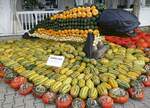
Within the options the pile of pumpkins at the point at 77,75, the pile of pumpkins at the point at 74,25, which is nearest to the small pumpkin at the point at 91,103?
the pile of pumpkins at the point at 77,75

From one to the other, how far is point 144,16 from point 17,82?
9899 millimetres

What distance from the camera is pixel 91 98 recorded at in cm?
489

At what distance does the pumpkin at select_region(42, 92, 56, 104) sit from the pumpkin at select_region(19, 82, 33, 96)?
444 millimetres

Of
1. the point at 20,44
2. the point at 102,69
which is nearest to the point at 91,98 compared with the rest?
the point at 102,69

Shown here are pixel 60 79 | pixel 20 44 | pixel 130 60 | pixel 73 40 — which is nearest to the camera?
pixel 60 79

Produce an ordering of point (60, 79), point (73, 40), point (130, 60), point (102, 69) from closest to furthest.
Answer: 1. point (60, 79)
2. point (102, 69)
3. point (130, 60)
4. point (73, 40)

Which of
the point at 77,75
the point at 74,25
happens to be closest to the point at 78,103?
the point at 77,75

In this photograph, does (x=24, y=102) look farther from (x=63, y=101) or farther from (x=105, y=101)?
(x=105, y=101)

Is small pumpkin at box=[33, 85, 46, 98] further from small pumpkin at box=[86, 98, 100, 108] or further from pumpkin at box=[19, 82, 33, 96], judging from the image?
small pumpkin at box=[86, 98, 100, 108]

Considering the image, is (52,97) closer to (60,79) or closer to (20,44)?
(60,79)

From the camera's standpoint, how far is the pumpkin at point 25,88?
17.4ft

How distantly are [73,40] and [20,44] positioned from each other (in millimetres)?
1718

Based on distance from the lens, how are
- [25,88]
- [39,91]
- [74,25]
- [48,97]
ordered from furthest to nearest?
1. [74,25]
2. [25,88]
3. [39,91]
4. [48,97]

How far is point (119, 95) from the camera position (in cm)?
499
